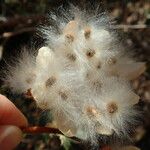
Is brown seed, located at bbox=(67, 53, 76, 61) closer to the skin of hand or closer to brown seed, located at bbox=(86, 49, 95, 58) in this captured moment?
brown seed, located at bbox=(86, 49, 95, 58)

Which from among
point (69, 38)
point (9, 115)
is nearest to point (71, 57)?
point (69, 38)

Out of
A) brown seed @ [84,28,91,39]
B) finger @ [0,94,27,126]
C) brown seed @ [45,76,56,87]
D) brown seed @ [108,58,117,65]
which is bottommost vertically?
finger @ [0,94,27,126]

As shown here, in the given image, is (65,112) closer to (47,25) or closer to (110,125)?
(110,125)

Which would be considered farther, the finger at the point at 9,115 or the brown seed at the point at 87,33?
the brown seed at the point at 87,33

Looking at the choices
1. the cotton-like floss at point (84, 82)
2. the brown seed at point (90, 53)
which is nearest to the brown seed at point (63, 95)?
the cotton-like floss at point (84, 82)

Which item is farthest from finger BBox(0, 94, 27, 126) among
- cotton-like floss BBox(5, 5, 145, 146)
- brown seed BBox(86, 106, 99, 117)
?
brown seed BBox(86, 106, 99, 117)

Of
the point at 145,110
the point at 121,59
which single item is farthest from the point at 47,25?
the point at 145,110

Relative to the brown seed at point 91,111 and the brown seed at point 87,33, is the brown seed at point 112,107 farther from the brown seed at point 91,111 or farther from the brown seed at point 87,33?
the brown seed at point 87,33
